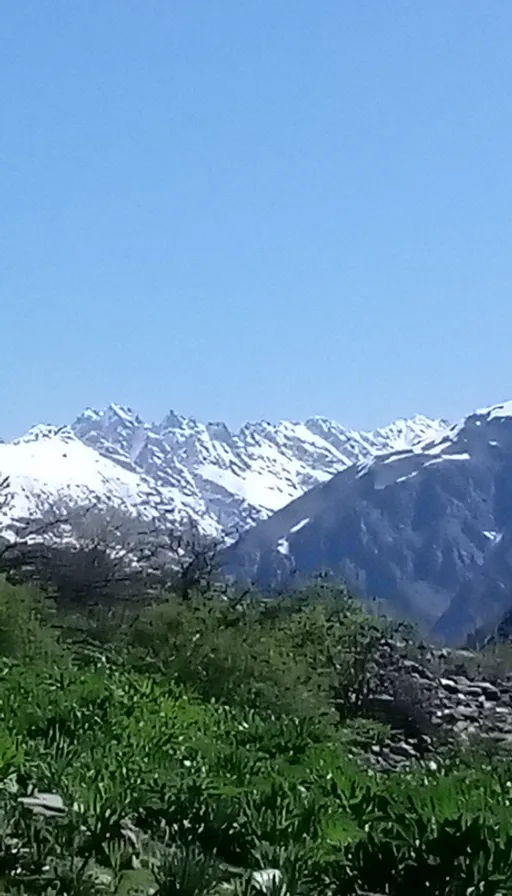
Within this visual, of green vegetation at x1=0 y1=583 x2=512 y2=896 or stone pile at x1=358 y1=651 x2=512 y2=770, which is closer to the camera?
green vegetation at x1=0 y1=583 x2=512 y2=896

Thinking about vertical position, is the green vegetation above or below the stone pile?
below

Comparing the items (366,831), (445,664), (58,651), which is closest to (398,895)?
(366,831)

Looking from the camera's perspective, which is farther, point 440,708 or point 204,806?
Result: point 440,708

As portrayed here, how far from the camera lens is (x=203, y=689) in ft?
63.9

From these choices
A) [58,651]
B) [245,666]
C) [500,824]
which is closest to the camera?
[500,824]

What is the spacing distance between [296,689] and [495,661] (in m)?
20.8

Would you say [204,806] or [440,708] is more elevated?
[440,708]

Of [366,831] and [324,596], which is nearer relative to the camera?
[366,831]

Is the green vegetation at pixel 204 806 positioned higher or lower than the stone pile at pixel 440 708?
lower

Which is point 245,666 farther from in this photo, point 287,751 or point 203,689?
point 287,751

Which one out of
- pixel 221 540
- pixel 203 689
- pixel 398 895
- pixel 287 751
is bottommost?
pixel 398 895

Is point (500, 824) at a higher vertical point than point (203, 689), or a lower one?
lower

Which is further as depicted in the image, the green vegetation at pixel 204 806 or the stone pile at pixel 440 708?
the stone pile at pixel 440 708

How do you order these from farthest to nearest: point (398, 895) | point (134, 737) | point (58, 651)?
1. point (58, 651)
2. point (134, 737)
3. point (398, 895)
